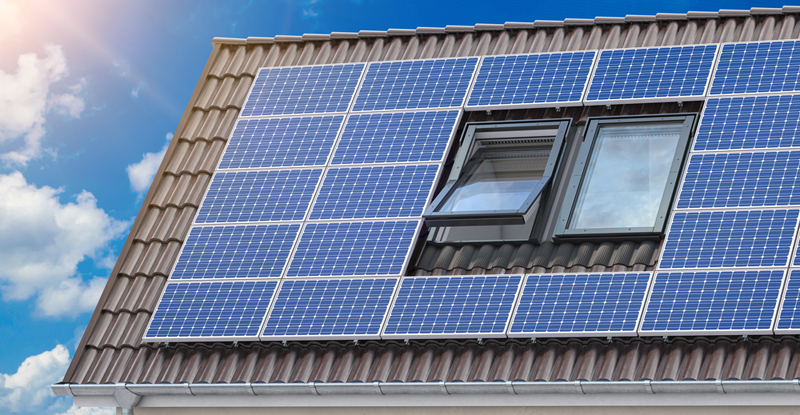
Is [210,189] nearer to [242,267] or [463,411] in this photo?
[242,267]

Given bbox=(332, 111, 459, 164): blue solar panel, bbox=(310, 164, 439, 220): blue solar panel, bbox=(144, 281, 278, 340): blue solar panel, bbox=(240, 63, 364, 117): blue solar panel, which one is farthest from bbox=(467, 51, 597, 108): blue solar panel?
bbox=(144, 281, 278, 340): blue solar panel

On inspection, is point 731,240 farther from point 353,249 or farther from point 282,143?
point 282,143

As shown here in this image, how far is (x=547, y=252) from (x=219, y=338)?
3.67m

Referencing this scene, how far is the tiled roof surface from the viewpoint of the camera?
912 cm

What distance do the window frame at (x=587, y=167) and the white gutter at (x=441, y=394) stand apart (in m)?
1.95

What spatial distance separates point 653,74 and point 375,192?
3.64 meters

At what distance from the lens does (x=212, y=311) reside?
1074 centimetres

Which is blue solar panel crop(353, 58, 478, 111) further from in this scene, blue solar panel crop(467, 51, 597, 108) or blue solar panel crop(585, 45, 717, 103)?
blue solar panel crop(585, 45, 717, 103)

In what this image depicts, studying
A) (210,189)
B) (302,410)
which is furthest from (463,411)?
(210,189)

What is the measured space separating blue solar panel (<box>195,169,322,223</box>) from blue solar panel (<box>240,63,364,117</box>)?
116cm

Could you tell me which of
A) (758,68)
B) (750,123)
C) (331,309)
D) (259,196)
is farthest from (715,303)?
(259,196)

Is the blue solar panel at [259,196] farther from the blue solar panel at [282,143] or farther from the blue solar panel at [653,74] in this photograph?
the blue solar panel at [653,74]

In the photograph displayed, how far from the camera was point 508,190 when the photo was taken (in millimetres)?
11414

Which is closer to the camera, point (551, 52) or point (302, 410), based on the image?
point (302, 410)
